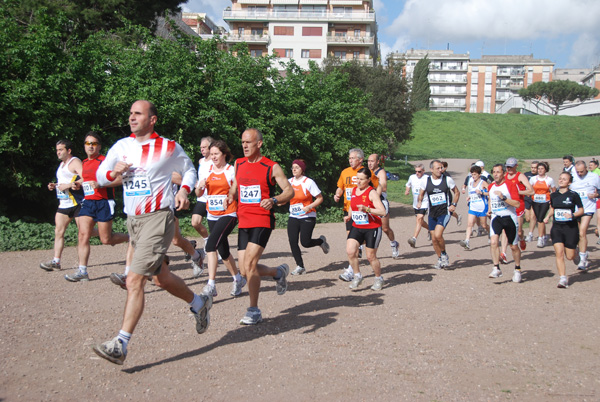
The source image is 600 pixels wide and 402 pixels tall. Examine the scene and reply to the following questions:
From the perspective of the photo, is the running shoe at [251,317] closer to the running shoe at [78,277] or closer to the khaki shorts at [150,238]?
the khaki shorts at [150,238]

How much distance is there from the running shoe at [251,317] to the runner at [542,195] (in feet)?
31.0

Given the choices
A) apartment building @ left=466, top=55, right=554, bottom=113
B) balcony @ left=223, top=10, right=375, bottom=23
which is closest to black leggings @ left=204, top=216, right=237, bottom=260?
balcony @ left=223, top=10, right=375, bottom=23

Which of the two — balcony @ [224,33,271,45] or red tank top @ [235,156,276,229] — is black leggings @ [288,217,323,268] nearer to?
red tank top @ [235,156,276,229]

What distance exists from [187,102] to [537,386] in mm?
11317

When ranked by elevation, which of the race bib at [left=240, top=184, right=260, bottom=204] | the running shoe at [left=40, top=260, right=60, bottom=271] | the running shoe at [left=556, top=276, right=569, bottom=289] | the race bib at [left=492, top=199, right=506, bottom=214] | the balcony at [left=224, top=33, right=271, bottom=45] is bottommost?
the running shoe at [left=40, top=260, right=60, bottom=271]

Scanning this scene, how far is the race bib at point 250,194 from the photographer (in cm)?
604

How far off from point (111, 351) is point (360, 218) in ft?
14.7

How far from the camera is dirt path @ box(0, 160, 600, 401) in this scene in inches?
173

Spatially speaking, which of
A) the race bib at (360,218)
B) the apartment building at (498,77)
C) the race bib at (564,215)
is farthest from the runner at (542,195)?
the apartment building at (498,77)

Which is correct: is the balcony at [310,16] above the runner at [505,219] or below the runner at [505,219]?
above

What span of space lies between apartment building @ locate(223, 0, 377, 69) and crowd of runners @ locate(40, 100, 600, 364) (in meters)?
62.7

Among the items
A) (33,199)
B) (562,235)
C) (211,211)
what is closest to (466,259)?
(562,235)

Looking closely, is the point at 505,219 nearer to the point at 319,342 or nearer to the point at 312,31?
the point at 319,342

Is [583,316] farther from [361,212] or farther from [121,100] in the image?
[121,100]
